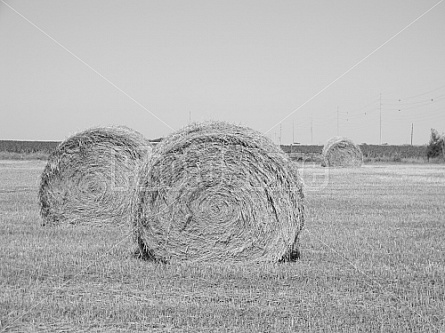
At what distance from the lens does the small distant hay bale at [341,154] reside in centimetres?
3512

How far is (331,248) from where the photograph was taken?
8.75 metres

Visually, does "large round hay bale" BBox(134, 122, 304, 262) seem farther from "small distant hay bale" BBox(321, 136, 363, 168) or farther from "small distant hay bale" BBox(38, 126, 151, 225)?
"small distant hay bale" BBox(321, 136, 363, 168)

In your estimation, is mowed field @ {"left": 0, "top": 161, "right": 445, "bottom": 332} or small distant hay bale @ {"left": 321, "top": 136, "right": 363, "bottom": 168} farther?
small distant hay bale @ {"left": 321, "top": 136, "right": 363, "bottom": 168}

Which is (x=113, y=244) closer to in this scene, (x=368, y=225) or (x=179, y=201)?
(x=179, y=201)

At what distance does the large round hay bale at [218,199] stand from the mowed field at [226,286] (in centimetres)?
45

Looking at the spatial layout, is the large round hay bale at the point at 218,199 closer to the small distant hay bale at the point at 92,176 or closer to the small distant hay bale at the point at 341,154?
the small distant hay bale at the point at 92,176

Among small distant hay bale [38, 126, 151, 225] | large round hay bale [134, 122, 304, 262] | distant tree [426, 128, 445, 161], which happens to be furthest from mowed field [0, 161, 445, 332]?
distant tree [426, 128, 445, 161]

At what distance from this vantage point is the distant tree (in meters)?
48.0

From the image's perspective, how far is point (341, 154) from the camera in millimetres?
35250

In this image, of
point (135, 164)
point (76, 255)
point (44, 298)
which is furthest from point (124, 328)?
point (135, 164)

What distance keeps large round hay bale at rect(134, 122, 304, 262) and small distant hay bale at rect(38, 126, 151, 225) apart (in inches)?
124

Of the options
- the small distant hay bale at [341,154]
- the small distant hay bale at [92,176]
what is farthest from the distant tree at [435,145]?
the small distant hay bale at [92,176]

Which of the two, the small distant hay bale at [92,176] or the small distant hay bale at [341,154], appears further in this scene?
the small distant hay bale at [341,154]

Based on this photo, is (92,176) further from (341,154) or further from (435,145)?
(435,145)
